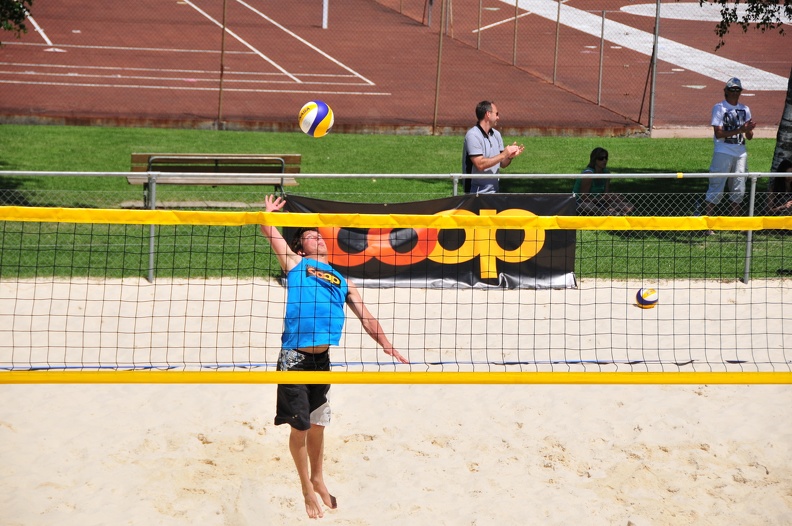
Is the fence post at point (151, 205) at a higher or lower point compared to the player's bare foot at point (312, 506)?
higher

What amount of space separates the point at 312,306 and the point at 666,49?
78.4 feet

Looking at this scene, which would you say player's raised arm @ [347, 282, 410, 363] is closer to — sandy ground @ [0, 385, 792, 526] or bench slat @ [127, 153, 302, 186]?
sandy ground @ [0, 385, 792, 526]

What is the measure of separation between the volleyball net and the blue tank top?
1.45 metres

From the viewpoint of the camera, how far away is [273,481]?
22.6 feet

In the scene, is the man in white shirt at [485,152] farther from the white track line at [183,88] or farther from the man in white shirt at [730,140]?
the white track line at [183,88]

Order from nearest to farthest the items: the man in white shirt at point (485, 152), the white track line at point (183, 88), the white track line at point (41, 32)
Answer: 1. the man in white shirt at point (485, 152)
2. the white track line at point (183, 88)
3. the white track line at point (41, 32)

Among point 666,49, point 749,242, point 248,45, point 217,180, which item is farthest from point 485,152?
point 666,49

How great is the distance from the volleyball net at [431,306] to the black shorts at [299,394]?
126 centimetres

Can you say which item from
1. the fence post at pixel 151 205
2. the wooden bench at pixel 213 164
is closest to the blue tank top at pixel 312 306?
the fence post at pixel 151 205

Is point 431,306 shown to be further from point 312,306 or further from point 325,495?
point 312,306

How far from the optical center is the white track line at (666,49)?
2511cm

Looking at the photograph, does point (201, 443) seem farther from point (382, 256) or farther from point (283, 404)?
point (382, 256)

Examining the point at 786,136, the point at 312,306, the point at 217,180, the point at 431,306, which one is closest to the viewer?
the point at 312,306

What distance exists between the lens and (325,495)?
21.5ft
